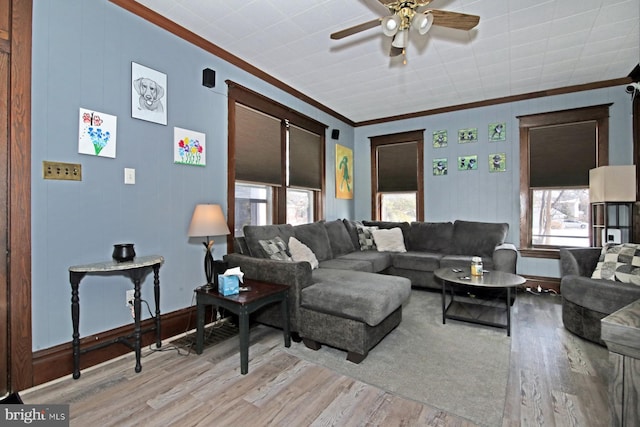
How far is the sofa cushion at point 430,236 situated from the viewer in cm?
456

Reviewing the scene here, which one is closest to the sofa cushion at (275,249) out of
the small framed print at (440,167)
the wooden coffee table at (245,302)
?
the wooden coffee table at (245,302)

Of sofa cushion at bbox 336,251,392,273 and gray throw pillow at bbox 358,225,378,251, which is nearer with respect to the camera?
sofa cushion at bbox 336,251,392,273

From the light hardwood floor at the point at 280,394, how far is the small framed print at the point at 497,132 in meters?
3.07

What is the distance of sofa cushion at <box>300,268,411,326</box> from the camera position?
7.26 feet

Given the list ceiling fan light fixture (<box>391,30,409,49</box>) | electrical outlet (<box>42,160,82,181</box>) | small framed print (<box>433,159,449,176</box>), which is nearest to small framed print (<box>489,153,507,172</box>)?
small framed print (<box>433,159,449,176</box>)

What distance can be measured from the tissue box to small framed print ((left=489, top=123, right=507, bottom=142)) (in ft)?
14.0

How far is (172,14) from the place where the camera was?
2.55 m

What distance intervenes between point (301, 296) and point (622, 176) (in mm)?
3733

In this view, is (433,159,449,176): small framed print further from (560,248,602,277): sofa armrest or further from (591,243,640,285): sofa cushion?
(591,243,640,285): sofa cushion

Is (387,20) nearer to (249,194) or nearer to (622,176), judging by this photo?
(249,194)

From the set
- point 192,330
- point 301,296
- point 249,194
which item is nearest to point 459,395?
point 301,296

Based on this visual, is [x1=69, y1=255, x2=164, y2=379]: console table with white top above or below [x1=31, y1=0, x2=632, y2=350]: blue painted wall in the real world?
below

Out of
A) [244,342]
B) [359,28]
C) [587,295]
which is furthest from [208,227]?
[587,295]

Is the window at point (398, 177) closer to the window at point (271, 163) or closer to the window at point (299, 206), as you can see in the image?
the window at point (271, 163)
